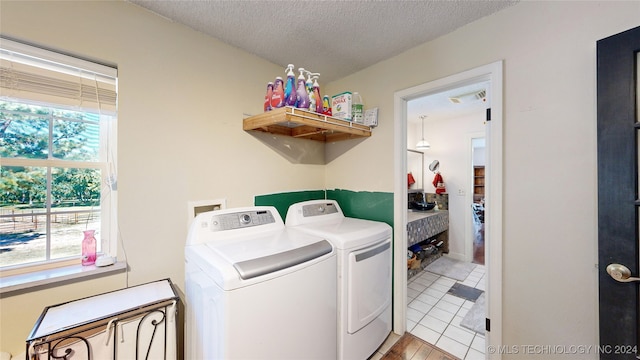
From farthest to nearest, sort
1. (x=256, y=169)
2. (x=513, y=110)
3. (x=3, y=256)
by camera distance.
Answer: (x=256, y=169), (x=513, y=110), (x=3, y=256)

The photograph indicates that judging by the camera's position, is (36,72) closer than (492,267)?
Yes

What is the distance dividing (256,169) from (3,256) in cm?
134

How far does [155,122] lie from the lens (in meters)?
1.41

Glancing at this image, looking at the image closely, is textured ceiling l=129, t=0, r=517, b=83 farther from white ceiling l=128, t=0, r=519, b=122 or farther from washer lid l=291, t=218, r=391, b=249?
washer lid l=291, t=218, r=391, b=249

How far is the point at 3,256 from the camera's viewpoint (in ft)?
3.59

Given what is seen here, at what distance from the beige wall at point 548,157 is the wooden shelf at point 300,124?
2.87ft

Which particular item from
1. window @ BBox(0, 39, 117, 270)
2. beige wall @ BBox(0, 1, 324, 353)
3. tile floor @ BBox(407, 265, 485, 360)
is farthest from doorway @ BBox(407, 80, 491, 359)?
window @ BBox(0, 39, 117, 270)

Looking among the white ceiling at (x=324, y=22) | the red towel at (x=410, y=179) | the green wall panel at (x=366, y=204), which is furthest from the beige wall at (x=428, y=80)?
the red towel at (x=410, y=179)

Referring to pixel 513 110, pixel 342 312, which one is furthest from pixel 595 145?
pixel 342 312

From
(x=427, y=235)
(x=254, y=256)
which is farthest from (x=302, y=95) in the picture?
(x=427, y=235)

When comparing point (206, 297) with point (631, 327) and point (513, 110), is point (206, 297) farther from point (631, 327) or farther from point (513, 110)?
point (513, 110)

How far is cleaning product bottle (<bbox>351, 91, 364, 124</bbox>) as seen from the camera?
2002 millimetres

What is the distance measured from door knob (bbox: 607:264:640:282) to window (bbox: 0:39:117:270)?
2.44m

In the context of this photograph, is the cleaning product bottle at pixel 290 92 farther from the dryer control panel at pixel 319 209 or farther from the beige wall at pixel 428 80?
the dryer control panel at pixel 319 209
